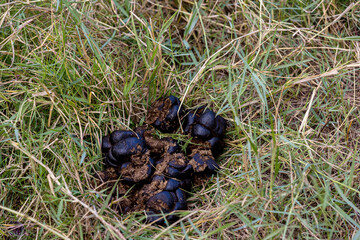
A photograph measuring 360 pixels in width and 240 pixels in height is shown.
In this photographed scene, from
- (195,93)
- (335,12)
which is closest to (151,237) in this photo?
(195,93)

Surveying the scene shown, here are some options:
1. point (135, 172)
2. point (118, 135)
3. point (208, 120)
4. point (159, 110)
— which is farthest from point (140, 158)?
point (208, 120)

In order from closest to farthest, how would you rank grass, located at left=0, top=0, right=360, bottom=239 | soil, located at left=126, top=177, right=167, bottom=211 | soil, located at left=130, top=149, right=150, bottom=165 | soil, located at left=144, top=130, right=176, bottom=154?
grass, located at left=0, top=0, right=360, bottom=239
soil, located at left=126, top=177, right=167, bottom=211
soil, located at left=130, top=149, right=150, bottom=165
soil, located at left=144, top=130, right=176, bottom=154

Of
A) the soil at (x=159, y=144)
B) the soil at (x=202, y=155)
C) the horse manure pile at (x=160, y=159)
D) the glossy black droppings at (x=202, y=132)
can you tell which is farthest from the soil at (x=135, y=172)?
the glossy black droppings at (x=202, y=132)

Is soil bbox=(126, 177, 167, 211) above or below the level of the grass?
below

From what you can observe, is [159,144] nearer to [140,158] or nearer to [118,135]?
[140,158]

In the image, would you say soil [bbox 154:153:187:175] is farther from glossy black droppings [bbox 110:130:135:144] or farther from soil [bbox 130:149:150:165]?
glossy black droppings [bbox 110:130:135:144]

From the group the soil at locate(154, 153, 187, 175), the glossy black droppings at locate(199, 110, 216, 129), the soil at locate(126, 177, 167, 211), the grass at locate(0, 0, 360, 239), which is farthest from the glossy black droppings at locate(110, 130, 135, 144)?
the glossy black droppings at locate(199, 110, 216, 129)

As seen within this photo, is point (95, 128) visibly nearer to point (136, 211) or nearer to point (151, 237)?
point (136, 211)
